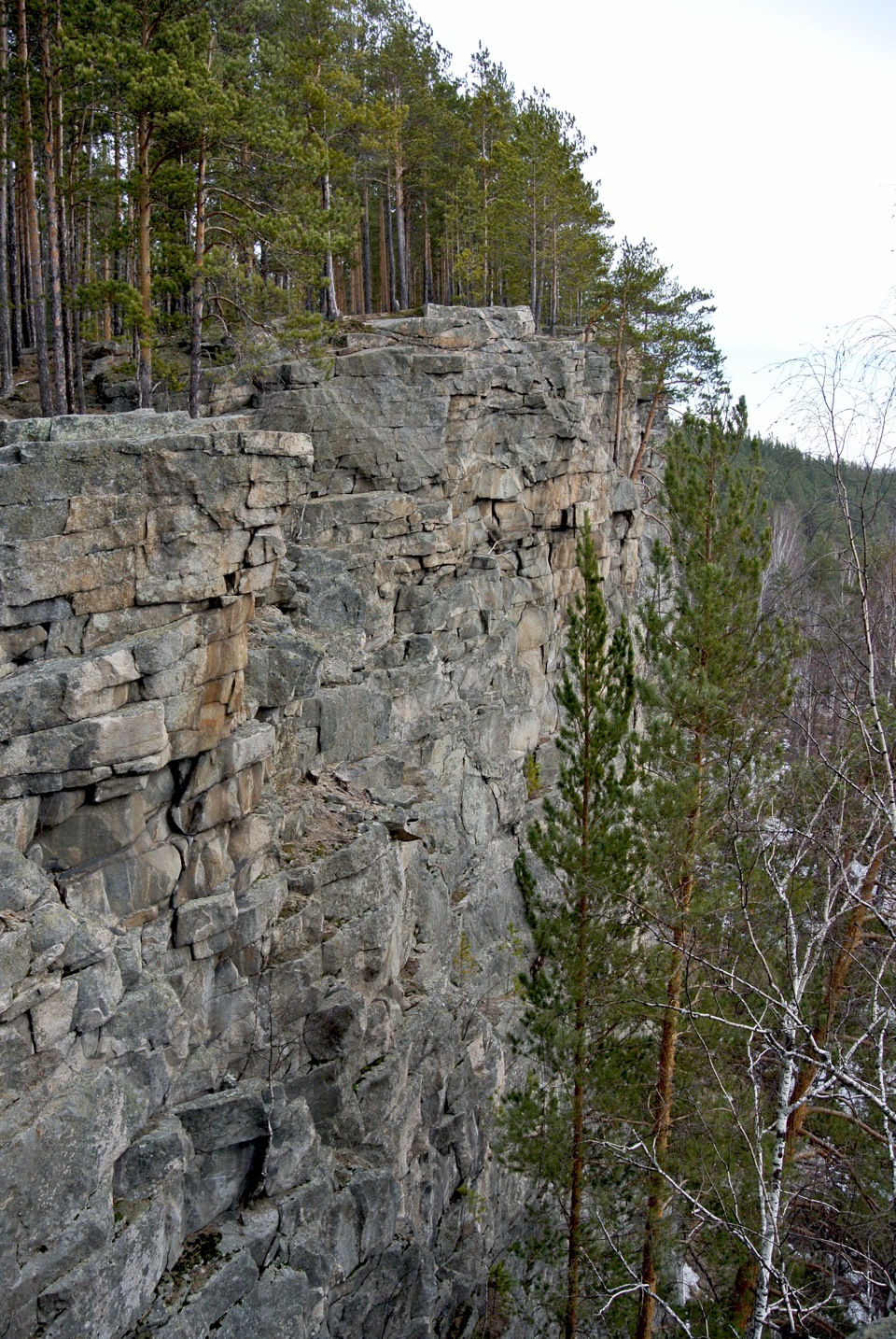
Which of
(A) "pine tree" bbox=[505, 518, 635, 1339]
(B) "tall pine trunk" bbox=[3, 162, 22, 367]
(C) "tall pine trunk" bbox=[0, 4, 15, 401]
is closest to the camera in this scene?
(A) "pine tree" bbox=[505, 518, 635, 1339]

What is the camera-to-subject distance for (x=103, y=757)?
353 inches

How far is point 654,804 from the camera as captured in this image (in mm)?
10555

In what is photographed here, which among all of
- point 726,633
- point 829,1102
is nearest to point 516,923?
point 829,1102

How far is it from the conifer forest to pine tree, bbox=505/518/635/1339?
0.05 m

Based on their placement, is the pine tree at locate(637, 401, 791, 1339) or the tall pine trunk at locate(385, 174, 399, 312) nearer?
the pine tree at locate(637, 401, 791, 1339)

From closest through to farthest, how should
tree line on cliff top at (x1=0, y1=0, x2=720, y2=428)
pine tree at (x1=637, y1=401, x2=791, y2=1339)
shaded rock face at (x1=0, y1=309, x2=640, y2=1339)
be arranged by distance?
1. shaded rock face at (x1=0, y1=309, x2=640, y2=1339)
2. pine tree at (x1=637, y1=401, x2=791, y2=1339)
3. tree line on cliff top at (x1=0, y1=0, x2=720, y2=428)

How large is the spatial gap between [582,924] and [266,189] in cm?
1772

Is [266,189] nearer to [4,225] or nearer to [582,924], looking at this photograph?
[4,225]

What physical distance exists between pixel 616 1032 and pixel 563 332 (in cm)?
2581

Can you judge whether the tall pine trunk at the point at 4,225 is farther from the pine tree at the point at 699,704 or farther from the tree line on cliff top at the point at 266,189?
the pine tree at the point at 699,704

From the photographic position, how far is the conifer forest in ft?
23.3

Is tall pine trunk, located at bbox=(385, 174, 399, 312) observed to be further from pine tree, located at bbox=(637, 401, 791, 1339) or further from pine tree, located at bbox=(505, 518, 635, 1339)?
pine tree, located at bbox=(505, 518, 635, 1339)

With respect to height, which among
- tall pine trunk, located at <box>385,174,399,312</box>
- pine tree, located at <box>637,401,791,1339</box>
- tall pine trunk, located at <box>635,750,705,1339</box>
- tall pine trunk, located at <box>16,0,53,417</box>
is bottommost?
tall pine trunk, located at <box>635,750,705,1339</box>

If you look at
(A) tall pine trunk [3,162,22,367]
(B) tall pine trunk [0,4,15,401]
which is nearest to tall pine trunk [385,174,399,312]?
(A) tall pine trunk [3,162,22,367]
